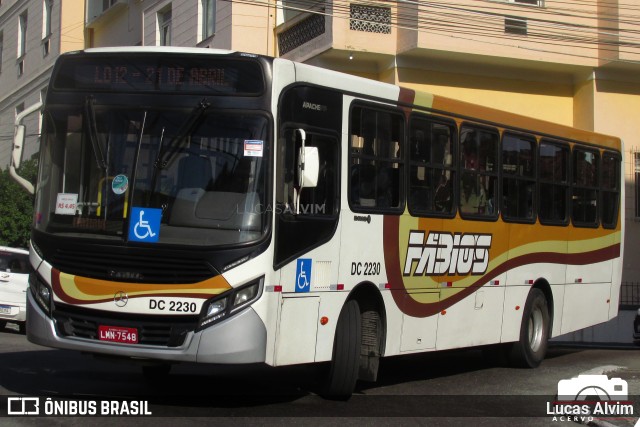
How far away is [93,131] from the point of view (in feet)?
29.3

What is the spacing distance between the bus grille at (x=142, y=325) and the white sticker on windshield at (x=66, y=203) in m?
0.90

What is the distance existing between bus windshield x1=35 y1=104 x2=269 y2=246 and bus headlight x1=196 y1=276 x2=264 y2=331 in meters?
0.45

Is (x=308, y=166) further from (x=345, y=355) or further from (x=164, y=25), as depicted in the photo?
(x=164, y=25)

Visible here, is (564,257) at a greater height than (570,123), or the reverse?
(570,123)

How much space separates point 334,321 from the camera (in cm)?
951

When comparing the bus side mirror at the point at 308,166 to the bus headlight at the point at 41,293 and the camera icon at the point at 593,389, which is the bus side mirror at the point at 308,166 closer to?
the bus headlight at the point at 41,293

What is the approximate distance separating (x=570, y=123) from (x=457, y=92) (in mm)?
3129

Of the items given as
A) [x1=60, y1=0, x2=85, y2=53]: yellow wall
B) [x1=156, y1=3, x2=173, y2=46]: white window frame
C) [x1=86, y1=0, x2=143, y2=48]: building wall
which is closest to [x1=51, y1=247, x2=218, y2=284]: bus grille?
[x1=156, y1=3, x2=173, y2=46]: white window frame

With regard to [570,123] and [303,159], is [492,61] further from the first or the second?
[303,159]

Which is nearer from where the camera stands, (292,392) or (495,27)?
(292,392)

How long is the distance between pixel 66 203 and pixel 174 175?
3.81 feet

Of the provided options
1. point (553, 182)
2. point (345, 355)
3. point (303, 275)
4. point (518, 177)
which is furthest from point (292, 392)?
point (553, 182)

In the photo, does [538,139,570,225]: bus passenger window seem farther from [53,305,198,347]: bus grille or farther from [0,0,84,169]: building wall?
[0,0,84,169]: building wall

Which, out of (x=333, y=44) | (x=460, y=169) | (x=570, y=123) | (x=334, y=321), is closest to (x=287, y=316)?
(x=334, y=321)
